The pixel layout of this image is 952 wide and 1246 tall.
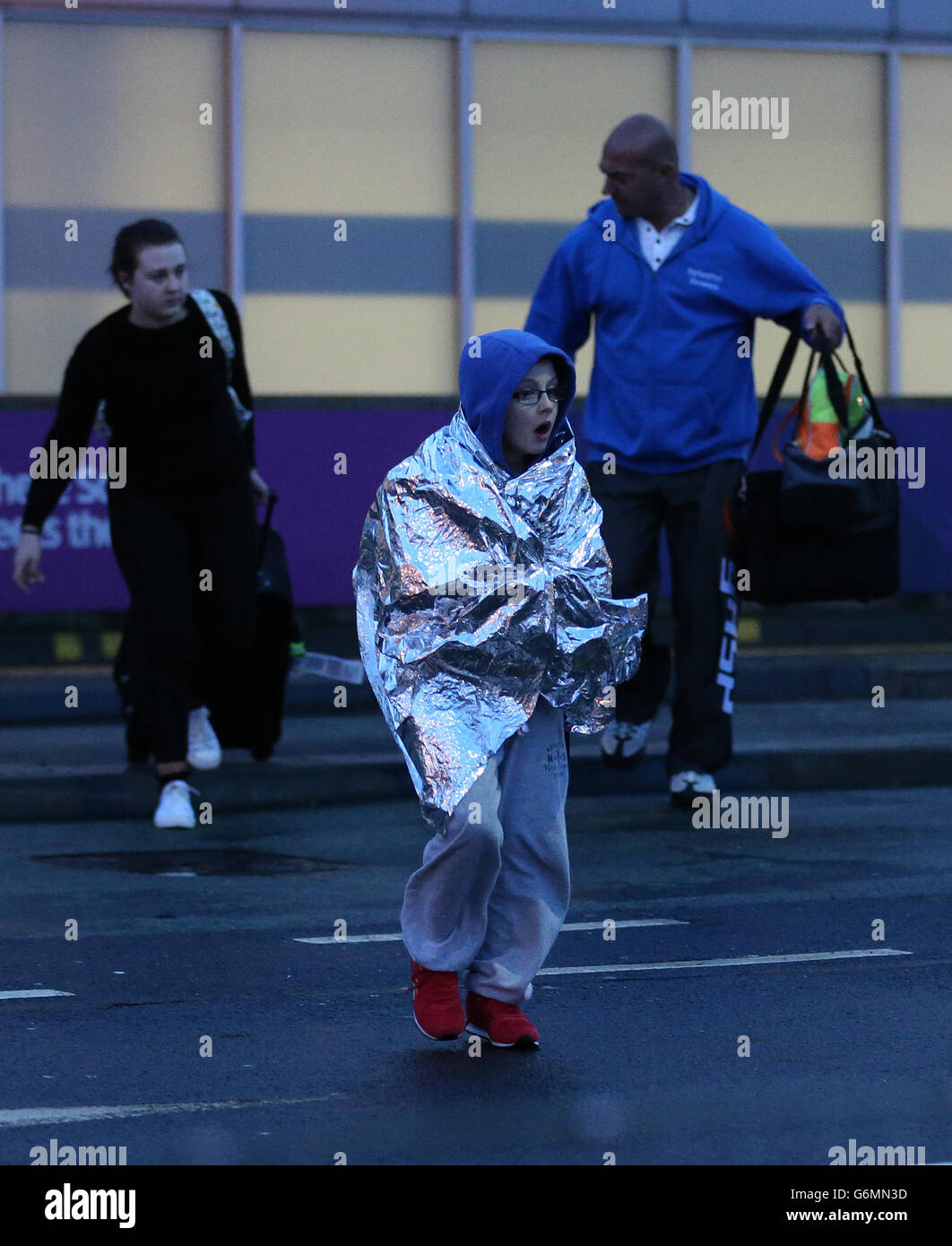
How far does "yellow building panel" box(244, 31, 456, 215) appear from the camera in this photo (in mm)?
17594

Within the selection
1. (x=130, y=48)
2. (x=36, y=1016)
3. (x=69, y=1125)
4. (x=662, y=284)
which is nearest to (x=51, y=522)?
(x=130, y=48)

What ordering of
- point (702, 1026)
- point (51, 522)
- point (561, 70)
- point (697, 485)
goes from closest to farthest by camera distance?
point (702, 1026) → point (697, 485) → point (51, 522) → point (561, 70)

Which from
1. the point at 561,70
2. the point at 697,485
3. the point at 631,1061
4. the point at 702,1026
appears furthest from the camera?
the point at 561,70

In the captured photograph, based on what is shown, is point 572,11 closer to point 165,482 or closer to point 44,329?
Result: point 44,329

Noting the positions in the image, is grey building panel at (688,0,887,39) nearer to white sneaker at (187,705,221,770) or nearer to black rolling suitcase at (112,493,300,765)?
black rolling suitcase at (112,493,300,765)

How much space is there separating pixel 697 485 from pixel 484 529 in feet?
12.8

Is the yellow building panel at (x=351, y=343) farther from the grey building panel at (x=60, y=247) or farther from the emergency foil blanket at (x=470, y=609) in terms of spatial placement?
the emergency foil blanket at (x=470, y=609)

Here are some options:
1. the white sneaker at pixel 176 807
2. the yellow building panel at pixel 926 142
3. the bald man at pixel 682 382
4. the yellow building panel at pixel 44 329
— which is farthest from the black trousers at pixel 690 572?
the yellow building panel at pixel 926 142

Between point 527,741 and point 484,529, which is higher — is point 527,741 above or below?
below

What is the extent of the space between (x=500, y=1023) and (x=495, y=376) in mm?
1340

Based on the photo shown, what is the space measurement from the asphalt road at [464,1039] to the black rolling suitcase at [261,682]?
1.06 meters

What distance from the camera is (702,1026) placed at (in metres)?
5.67

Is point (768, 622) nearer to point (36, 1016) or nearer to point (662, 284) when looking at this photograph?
point (662, 284)

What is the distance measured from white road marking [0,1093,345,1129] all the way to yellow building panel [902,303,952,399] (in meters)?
14.7
